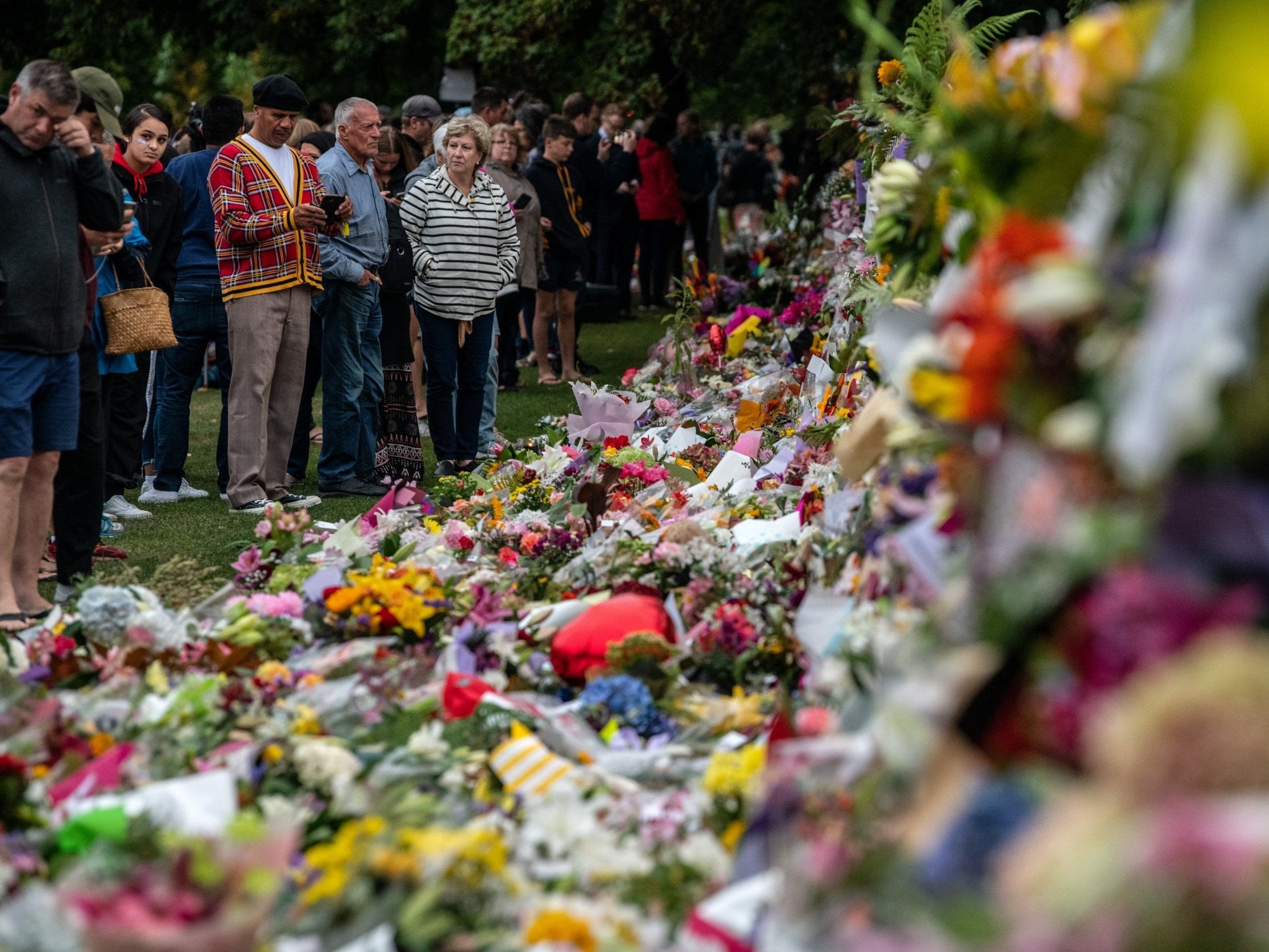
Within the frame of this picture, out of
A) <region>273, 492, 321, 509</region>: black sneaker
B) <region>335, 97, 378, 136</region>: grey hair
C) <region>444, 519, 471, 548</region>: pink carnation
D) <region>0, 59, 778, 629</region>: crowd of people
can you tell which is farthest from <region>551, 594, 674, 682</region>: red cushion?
→ <region>335, 97, 378, 136</region>: grey hair

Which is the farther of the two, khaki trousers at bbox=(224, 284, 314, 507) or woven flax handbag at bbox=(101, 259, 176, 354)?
khaki trousers at bbox=(224, 284, 314, 507)

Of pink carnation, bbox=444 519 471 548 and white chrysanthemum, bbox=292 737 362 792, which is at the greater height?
white chrysanthemum, bbox=292 737 362 792

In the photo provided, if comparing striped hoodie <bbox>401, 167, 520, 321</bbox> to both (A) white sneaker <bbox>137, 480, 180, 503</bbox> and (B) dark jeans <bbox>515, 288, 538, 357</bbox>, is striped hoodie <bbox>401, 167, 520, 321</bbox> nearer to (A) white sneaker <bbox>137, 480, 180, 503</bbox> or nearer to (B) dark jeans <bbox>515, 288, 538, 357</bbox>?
(A) white sneaker <bbox>137, 480, 180, 503</bbox>

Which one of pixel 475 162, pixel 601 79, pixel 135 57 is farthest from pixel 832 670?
pixel 135 57

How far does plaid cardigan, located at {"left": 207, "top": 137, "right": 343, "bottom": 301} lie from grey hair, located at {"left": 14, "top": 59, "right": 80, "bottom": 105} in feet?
6.02

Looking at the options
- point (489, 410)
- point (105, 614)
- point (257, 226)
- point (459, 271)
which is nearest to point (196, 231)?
point (257, 226)

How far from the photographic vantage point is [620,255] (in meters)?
17.0

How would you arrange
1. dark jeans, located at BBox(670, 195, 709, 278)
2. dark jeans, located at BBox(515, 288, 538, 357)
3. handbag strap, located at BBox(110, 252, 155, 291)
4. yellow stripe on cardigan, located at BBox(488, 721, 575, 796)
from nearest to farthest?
yellow stripe on cardigan, located at BBox(488, 721, 575, 796), handbag strap, located at BBox(110, 252, 155, 291), dark jeans, located at BBox(515, 288, 538, 357), dark jeans, located at BBox(670, 195, 709, 278)

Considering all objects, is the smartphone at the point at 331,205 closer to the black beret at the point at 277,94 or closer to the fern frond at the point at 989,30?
the black beret at the point at 277,94

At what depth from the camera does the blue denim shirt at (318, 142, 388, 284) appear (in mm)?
7680

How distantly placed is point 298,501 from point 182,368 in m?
0.91

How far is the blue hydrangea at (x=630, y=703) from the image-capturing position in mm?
3799

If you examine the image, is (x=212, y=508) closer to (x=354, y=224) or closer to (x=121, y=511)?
(x=121, y=511)

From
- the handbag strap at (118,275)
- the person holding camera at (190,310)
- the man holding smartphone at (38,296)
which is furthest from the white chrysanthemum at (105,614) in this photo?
the person holding camera at (190,310)
